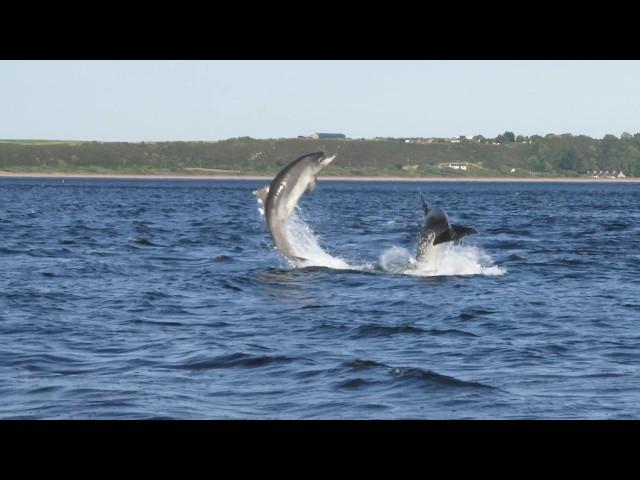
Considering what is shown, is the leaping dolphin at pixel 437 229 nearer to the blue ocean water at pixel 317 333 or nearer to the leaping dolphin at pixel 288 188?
the blue ocean water at pixel 317 333

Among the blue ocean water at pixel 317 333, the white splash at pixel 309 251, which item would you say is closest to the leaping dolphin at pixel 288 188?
the blue ocean water at pixel 317 333

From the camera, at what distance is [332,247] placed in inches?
1232

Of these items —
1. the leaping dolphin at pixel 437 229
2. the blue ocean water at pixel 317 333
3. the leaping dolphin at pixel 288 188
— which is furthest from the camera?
the leaping dolphin at pixel 437 229

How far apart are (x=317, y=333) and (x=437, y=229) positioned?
699 centimetres

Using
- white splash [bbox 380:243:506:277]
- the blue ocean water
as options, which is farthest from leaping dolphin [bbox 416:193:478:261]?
the blue ocean water

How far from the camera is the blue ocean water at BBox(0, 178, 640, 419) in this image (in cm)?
1009

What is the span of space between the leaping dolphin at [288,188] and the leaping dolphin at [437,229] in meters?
2.69

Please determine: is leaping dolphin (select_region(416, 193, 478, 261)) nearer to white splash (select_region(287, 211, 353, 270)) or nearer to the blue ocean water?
the blue ocean water

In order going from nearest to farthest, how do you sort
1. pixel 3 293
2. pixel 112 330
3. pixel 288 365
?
1. pixel 288 365
2. pixel 112 330
3. pixel 3 293

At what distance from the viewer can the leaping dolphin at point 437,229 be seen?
19703 millimetres

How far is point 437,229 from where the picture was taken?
2095 centimetres
